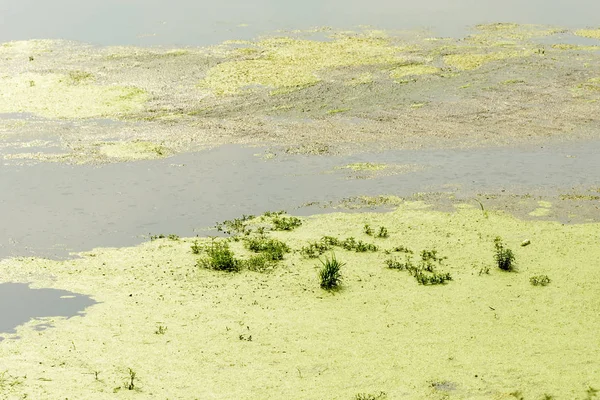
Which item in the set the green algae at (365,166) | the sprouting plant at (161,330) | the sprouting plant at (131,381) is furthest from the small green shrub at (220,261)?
the green algae at (365,166)

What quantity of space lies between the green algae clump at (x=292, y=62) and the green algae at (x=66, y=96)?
7.87 ft

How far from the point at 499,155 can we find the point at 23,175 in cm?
1009

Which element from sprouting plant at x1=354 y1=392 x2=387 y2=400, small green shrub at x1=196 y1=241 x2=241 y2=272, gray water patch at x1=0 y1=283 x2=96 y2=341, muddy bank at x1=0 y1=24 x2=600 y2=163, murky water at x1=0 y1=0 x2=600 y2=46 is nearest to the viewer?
sprouting plant at x1=354 y1=392 x2=387 y2=400

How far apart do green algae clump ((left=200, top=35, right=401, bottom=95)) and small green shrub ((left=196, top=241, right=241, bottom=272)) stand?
32.4 ft

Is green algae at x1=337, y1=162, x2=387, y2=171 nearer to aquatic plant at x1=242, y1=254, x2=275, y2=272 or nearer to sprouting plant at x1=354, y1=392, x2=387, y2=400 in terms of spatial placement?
aquatic plant at x1=242, y1=254, x2=275, y2=272

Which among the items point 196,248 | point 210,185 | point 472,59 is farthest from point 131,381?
point 472,59

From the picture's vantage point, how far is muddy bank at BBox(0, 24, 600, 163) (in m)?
18.6

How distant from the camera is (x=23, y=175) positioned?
16.8m

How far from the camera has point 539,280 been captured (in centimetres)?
1157

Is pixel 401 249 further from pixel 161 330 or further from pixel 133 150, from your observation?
pixel 133 150

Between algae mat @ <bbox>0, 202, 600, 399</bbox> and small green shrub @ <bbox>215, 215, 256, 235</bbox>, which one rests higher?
small green shrub @ <bbox>215, 215, 256, 235</bbox>

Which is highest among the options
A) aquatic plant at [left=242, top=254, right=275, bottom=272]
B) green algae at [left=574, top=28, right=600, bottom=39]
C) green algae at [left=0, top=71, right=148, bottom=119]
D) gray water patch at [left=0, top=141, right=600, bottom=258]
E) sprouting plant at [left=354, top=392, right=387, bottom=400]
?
green algae at [left=574, top=28, right=600, bottom=39]

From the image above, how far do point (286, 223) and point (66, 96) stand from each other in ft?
34.5

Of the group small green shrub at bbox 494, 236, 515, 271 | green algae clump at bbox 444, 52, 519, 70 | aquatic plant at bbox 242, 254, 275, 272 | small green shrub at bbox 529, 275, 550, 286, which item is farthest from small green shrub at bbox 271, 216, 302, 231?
green algae clump at bbox 444, 52, 519, 70
